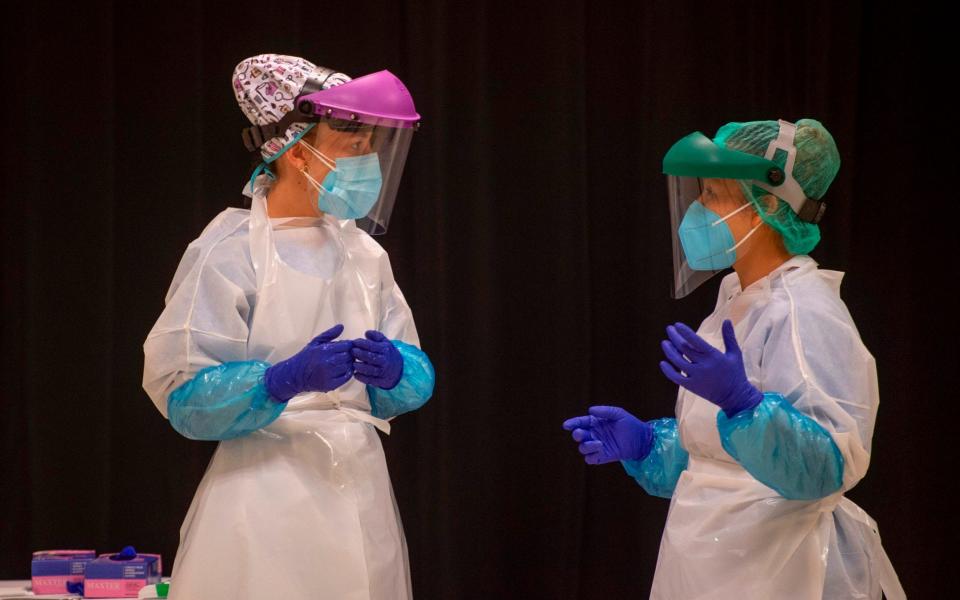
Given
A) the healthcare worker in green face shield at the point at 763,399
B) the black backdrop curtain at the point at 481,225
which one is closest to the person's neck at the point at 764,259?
the healthcare worker in green face shield at the point at 763,399

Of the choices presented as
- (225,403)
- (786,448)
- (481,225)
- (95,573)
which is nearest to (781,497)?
(786,448)

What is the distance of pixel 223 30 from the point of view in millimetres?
3336

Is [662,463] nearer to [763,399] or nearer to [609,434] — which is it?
[609,434]

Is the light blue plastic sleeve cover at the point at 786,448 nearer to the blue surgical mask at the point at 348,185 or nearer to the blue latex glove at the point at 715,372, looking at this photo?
the blue latex glove at the point at 715,372

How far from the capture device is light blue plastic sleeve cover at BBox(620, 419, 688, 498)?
233 centimetres

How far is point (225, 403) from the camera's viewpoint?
1966 mm

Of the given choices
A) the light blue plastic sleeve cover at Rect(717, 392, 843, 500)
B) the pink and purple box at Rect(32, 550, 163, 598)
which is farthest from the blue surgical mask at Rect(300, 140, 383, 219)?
the pink and purple box at Rect(32, 550, 163, 598)

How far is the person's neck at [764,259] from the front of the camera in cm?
217

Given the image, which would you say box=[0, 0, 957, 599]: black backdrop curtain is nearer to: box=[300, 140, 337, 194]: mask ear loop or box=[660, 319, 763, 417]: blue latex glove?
box=[300, 140, 337, 194]: mask ear loop

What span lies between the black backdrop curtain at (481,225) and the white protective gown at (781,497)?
4.19ft

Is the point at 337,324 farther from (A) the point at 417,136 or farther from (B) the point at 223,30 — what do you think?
(B) the point at 223,30

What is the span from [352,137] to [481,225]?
118 centimetres

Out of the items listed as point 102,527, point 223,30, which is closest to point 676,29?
point 223,30

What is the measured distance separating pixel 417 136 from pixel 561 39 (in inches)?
21.2
